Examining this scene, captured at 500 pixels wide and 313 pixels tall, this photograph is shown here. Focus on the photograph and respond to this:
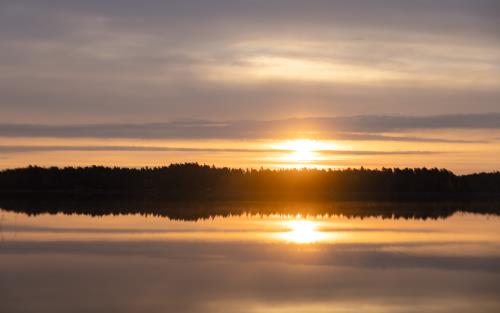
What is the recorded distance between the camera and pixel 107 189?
95.0m

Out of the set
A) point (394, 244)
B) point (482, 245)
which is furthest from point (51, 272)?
point (482, 245)

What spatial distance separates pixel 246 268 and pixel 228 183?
81.0 meters

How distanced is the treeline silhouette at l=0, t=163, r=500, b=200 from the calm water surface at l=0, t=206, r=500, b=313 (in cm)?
6182

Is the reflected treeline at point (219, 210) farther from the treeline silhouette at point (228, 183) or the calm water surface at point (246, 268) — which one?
the treeline silhouette at point (228, 183)

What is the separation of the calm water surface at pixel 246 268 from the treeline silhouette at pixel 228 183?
6182 centimetres

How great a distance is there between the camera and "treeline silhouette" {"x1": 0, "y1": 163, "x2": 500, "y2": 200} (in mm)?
93938

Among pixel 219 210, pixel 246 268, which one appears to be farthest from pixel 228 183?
pixel 246 268

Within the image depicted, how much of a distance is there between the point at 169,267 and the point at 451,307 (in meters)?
7.50

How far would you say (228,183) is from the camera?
101 meters

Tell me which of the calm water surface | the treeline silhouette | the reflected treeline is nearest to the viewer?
the calm water surface

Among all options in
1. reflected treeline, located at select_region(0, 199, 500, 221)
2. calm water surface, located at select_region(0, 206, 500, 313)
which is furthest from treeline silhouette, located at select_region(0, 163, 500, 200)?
calm water surface, located at select_region(0, 206, 500, 313)

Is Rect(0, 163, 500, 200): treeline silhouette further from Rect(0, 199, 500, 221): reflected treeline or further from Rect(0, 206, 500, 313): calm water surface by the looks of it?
Rect(0, 206, 500, 313): calm water surface

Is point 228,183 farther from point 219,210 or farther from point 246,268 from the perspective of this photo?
point 246,268

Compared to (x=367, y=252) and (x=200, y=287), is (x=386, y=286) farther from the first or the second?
(x=367, y=252)
